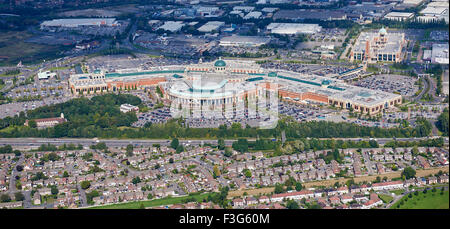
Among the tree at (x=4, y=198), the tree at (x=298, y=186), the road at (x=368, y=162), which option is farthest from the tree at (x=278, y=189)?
A: the tree at (x=4, y=198)

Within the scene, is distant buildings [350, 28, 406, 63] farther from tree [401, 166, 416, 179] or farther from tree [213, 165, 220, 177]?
tree [213, 165, 220, 177]

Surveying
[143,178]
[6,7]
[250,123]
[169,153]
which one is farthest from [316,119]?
[6,7]

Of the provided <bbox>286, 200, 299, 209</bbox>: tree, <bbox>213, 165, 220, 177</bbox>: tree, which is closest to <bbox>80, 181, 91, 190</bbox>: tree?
<bbox>213, 165, 220, 177</bbox>: tree

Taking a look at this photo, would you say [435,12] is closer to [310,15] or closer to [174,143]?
[310,15]

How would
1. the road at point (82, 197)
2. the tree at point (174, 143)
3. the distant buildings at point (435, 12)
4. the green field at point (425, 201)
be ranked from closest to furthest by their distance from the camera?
1. the green field at point (425, 201)
2. the road at point (82, 197)
3. the tree at point (174, 143)
4. the distant buildings at point (435, 12)

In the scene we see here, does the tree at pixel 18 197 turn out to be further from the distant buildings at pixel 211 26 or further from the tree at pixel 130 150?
the distant buildings at pixel 211 26

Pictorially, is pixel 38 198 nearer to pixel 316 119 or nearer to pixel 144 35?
pixel 316 119

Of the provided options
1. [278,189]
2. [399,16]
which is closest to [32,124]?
[278,189]
